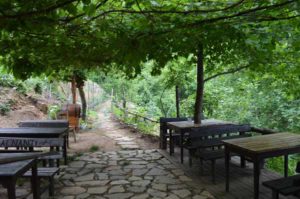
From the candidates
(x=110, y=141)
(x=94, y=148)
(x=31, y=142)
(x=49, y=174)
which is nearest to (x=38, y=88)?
(x=110, y=141)

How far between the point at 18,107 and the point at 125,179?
8.63 meters

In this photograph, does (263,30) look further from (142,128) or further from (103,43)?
(142,128)

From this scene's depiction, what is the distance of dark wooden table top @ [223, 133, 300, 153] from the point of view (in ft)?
12.6

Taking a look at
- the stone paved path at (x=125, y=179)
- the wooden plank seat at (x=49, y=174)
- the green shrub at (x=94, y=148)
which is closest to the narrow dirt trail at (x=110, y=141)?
the green shrub at (x=94, y=148)

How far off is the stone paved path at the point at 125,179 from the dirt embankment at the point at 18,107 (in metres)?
5.43

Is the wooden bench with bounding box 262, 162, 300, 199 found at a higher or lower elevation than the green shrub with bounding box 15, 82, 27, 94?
lower

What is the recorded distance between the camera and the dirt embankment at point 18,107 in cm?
1080

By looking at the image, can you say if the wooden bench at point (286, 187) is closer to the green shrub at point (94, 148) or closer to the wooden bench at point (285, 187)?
the wooden bench at point (285, 187)

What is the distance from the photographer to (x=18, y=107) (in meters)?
12.0

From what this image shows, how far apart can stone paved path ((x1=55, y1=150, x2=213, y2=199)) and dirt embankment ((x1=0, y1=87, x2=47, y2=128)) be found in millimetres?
5434

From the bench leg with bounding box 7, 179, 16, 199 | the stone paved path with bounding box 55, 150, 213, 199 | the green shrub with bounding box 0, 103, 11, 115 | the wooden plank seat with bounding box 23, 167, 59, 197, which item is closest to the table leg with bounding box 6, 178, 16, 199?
the bench leg with bounding box 7, 179, 16, 199

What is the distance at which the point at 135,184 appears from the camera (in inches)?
190

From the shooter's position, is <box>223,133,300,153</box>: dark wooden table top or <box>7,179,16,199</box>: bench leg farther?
<box>223,133,300,153</box>: dark wooden table top

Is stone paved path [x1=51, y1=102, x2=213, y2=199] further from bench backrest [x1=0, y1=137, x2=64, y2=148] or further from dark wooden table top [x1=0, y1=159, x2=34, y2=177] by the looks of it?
dark wooden table top [x1=0, y1=159, x2=34, y2=177]
